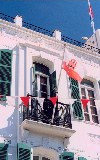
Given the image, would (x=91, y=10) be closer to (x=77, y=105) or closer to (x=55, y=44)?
(x=55, y=44)

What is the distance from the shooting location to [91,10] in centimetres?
1988

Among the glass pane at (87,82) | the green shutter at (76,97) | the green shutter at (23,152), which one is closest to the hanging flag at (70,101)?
the green shutter at (76,97)

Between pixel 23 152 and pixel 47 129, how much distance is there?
54.9 inches

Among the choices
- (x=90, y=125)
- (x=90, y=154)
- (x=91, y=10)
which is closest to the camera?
(x=90, y=154)

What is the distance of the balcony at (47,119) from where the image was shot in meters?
12.9

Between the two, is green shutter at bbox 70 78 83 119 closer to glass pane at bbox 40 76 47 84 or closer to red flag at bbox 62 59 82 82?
red flag at bbox 62 59 82 82

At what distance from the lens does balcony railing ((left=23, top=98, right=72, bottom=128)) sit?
43.4 feet

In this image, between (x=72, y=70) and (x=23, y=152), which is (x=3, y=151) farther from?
(x=72, y=70)

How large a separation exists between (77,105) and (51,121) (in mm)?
2096

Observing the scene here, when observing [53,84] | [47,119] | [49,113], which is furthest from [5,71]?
[47,119]

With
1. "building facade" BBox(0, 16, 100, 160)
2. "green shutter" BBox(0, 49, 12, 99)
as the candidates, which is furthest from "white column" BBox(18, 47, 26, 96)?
"green shutter" BBox(0, 49, 12, 99)

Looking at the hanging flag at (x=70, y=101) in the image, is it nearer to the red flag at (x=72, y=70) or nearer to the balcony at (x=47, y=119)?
the balcony at (x=47, y=119)

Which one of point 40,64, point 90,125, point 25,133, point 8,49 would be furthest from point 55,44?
point 25,133

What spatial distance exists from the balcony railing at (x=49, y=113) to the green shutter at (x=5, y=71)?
102 cm
